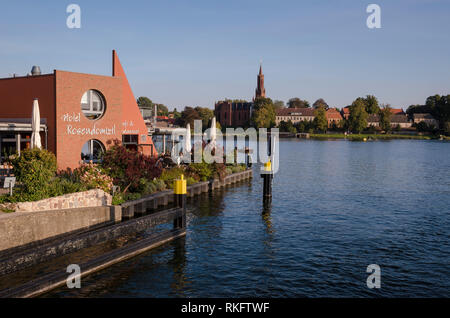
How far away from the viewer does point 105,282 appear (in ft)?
38.5

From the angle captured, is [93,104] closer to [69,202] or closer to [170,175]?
[170,175]

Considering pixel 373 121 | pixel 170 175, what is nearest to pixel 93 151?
pixel 170 175

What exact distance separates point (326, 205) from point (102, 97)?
15469 mm

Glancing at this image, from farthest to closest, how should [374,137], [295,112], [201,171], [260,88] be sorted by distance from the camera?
[260,88]
[295,112]
[374,137]
[201,171]

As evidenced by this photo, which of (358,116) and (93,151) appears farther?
(358,116)

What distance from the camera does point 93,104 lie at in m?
25.0

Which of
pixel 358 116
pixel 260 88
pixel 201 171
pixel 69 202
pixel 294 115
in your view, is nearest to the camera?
pixel 69 202

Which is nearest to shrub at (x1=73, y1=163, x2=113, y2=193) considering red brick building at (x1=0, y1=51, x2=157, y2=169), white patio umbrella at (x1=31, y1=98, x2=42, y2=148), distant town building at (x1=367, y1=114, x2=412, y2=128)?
white patio umbrella at (x1=31, y1=98, x2=42, y2=148)

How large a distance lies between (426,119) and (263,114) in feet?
247

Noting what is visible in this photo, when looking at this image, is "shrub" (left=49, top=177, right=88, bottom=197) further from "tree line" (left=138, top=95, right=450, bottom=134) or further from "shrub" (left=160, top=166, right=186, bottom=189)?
"tree line" (left=138, top=95, right=450, bottom=134)

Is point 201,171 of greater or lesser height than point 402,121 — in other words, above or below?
below

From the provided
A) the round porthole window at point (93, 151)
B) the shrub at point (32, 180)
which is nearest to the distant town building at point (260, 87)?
the round porthole window at point (93, 151)

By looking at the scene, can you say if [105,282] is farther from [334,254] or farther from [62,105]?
[62,105]
